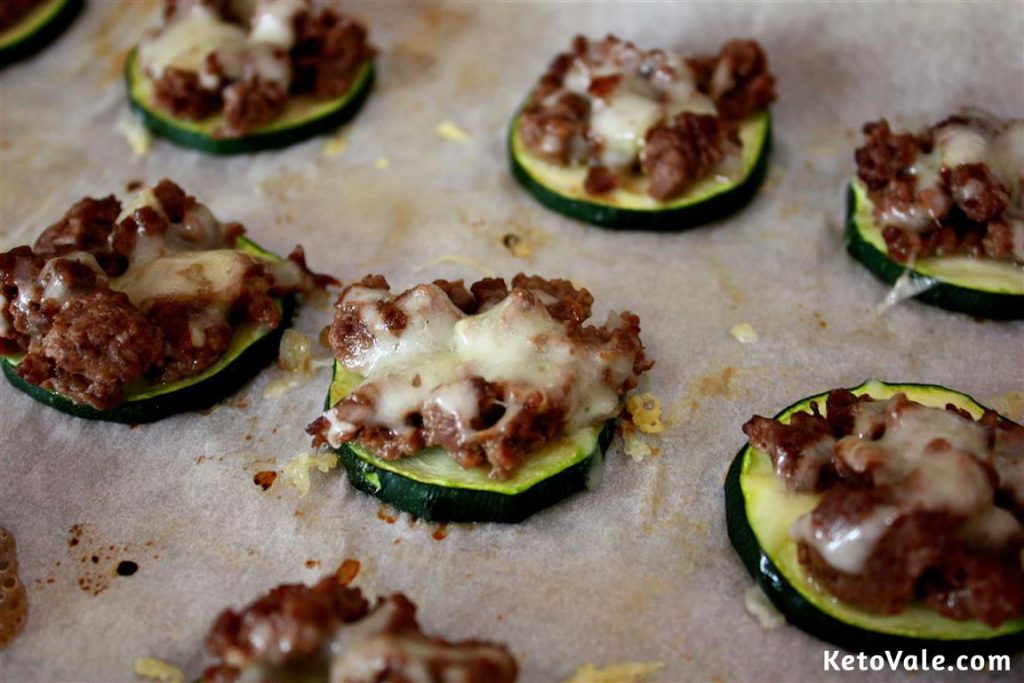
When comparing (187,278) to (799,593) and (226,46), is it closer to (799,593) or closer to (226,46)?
(226,46)

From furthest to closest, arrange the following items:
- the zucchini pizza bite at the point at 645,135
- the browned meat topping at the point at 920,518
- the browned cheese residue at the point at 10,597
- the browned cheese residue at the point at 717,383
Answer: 1. the zucchini pizza bite at the point at 645,135
2. the browned cheese residue at the point at 717,383
3. the browned cheese residue at the point at 10,597
4. the browned meat topping at the point at 920,518

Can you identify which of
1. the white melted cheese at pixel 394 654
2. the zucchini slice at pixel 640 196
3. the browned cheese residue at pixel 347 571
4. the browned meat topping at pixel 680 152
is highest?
the browned meat topping at pixel 680 152

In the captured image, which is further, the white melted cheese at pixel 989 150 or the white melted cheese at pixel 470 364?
the white melted cheese at pixel 989 150

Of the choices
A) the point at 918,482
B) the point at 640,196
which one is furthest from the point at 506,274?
the point at 918,482

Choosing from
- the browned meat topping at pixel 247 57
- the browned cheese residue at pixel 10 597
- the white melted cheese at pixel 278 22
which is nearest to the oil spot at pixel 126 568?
the browned cheese residue at pixel 10 597

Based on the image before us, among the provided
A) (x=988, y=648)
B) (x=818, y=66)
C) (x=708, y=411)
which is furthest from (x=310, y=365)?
(x=818, y=66)

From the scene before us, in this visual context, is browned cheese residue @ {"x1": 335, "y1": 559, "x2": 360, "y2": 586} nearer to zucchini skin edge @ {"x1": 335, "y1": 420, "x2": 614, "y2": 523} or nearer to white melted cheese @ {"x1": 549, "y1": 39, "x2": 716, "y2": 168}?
zucchini skin edge @ {"x1": 335, "y1": 420, "x2": 614, "y2": 523}

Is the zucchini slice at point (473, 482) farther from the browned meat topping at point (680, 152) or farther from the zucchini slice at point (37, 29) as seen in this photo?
the zucchini slice at point (37, 29)
